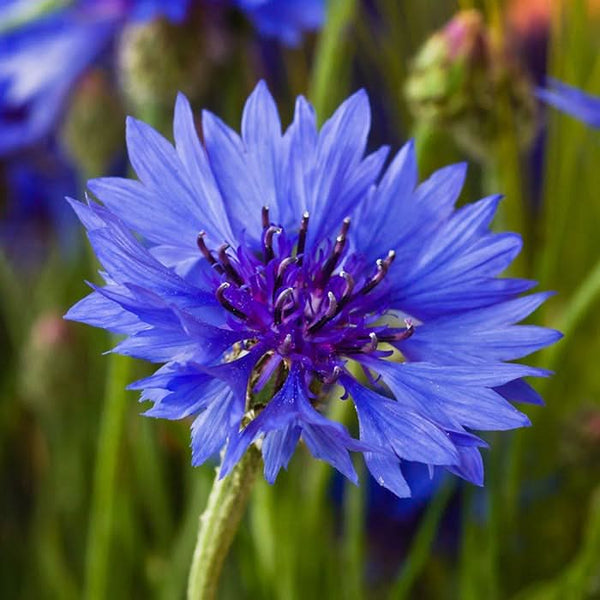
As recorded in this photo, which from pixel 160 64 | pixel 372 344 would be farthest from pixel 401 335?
pixel 160 64

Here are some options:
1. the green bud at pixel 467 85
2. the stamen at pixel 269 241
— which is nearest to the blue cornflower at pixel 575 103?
the green bud at pixel 467 85

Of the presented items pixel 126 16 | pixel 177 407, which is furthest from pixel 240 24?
pixel 177 407

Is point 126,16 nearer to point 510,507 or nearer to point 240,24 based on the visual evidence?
point 240,24

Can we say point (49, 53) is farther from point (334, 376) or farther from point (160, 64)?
point (334, 376)

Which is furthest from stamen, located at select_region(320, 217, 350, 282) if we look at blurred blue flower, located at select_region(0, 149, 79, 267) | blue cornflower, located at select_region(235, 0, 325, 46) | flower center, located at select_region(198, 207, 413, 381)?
blurred blue flower, located at select_region(0, 149, 79, 267)

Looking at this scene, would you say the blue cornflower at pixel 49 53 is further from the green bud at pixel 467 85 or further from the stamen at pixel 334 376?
the stamen at pixel 334 376

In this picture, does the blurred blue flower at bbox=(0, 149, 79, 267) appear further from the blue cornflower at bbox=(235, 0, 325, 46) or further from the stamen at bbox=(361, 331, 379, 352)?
the stamen at bbox=(361, 331, 379, 352)
